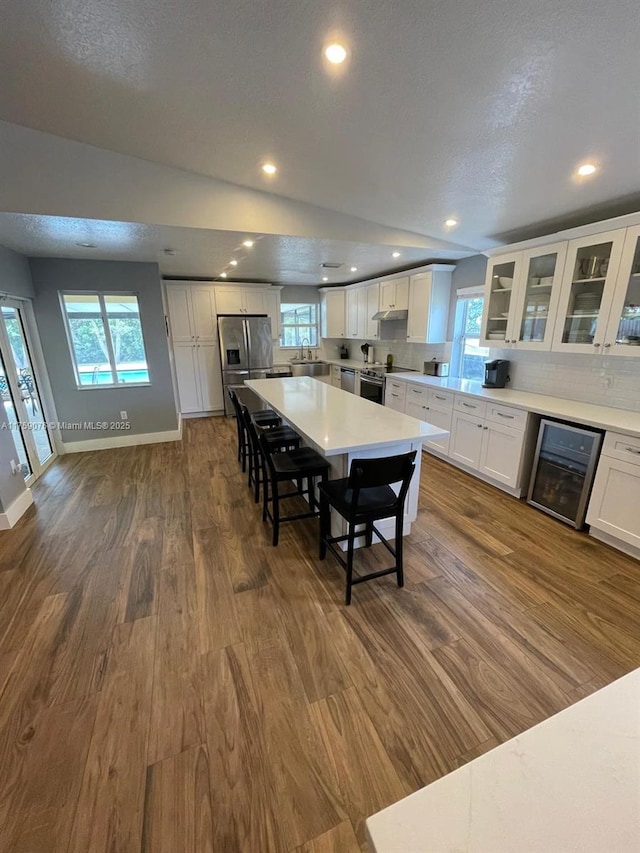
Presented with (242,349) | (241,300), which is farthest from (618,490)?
(241,300)

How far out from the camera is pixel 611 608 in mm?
2012

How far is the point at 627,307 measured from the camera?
8.54 ft

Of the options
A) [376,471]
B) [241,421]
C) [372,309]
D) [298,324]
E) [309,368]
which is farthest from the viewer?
[298,324]

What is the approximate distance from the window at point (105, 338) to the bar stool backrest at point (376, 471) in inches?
160

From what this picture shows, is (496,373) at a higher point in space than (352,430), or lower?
higher

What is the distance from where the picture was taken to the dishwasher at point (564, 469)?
2621 millimetres

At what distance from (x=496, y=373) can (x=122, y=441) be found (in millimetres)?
4869

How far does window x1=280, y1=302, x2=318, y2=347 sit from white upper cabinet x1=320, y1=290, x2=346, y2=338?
26 cm

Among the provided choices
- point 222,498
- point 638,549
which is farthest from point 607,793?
point 222,498

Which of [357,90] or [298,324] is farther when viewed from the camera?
[298,324]

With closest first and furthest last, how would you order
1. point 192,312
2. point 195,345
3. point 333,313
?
point 192,312 < point 195,345 < point 333,313

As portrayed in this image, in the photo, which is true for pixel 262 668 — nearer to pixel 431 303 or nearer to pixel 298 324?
pixel 431 303

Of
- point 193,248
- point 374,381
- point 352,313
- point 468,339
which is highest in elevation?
point 193,248

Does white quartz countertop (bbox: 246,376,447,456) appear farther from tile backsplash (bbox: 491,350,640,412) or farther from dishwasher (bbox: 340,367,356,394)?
dishwasher (bbox: 340,367,356,394)
